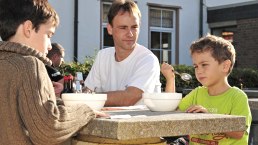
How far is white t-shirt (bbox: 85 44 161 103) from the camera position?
10.4 ft

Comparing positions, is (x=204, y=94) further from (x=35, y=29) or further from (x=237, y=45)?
(x=237, y=45)

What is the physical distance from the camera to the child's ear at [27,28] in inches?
81.9

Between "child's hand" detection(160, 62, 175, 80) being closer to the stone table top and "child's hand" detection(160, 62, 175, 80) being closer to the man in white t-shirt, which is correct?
the man in white t-shirt

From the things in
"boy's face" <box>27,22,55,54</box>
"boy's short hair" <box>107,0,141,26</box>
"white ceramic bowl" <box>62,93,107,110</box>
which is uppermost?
"boy's short hair" <box>107,0,141,26</box>

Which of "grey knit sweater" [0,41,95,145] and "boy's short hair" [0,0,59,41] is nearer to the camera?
"grey knit sweater" [0,41,95,145]

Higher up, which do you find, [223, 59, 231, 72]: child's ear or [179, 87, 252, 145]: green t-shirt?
[223, 59, 231, 72]: child's ear

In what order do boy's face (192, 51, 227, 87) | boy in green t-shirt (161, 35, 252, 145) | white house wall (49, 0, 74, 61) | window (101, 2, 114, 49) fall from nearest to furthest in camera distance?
boy in green t-shirt (161, 35, 252, 145) → boy's face (192, 51, 227, 87) → white house wall (49, 0, 74, 61) → window (101, 2, 114, 49)

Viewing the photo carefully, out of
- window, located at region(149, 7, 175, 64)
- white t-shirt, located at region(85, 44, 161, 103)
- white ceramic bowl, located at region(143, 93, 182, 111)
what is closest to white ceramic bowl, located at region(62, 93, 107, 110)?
white ceramic bowl, located at region(143, 93, 182, 111)

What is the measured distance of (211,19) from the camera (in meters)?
15.4

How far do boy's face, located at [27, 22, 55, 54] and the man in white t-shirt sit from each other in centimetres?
105

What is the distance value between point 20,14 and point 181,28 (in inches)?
507

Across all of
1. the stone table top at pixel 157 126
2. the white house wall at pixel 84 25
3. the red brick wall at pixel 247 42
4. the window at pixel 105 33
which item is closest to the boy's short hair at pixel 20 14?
the stone table top at pixel 157 126

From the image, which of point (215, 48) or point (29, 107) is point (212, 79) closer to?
point (215, 48)

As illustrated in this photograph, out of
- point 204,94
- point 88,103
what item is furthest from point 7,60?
point 204,94
